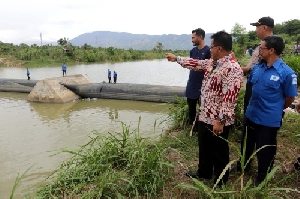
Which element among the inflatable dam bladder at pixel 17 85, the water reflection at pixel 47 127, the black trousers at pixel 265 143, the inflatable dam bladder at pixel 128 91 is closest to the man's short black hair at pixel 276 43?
the black trousers at pixel 265 143

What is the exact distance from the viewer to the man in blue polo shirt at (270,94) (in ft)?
7.64

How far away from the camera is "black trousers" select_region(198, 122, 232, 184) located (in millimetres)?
2500

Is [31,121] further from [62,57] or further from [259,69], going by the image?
[62,57]

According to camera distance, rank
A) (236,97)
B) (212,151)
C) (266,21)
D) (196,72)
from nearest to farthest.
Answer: (236,97), (212,151), (266,21), (196,72)

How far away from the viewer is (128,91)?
10.7 metres

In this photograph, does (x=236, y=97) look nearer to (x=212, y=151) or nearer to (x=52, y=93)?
(x=212, y=151)

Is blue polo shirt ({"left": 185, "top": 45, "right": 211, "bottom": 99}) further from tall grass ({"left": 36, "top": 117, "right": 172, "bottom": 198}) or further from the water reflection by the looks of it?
the water reflection

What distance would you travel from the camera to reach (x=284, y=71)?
2318mm

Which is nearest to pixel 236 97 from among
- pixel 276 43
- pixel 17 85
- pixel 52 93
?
pixel 276 43

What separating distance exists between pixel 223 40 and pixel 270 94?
2.08 ft

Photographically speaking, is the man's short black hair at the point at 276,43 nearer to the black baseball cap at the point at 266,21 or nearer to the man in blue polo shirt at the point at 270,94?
the man in blue polo shirt at the point at 270,94

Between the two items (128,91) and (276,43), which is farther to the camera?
(128,91)

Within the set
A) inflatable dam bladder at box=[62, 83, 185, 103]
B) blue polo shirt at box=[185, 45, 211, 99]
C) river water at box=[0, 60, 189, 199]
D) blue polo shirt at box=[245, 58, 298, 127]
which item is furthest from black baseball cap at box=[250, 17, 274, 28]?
inflatable dam bladder at box=[62, 83, 185, 103]

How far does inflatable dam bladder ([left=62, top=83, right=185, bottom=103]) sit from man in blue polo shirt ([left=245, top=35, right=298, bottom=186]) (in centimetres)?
743
